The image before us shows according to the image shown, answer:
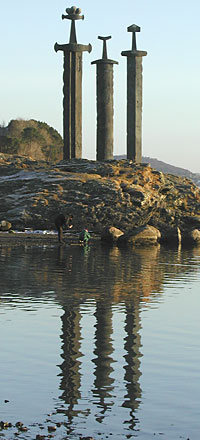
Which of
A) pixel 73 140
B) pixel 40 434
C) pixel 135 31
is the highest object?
pixel 135 31

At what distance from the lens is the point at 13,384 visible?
8.88 meters

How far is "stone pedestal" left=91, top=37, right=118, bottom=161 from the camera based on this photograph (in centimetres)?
3822

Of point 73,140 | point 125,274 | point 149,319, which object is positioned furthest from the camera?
point 73,140

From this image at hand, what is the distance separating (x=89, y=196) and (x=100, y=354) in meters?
25.8

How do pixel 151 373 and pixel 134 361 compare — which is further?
pixel 134 361

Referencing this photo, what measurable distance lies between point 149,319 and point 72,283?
197 inches

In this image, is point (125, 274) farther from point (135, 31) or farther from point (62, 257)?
point (135, 31)

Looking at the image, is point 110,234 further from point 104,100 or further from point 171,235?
point 104,100

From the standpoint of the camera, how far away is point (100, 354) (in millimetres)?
10562

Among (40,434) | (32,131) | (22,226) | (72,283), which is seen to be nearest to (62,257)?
(72,283)

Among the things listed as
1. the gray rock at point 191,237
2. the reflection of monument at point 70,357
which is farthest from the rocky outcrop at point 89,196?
the reflection of monument at point 70,357

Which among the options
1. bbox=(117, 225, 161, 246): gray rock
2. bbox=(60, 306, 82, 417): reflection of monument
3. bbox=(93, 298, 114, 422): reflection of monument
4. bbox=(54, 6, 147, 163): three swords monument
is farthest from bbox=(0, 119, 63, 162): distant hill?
bbox=(60, 306, 82, 417): reflection of monument

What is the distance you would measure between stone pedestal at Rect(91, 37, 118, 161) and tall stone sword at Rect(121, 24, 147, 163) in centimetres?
73

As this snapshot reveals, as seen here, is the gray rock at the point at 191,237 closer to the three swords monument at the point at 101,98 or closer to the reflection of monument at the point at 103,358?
the three swords monument at the point at 101,98
